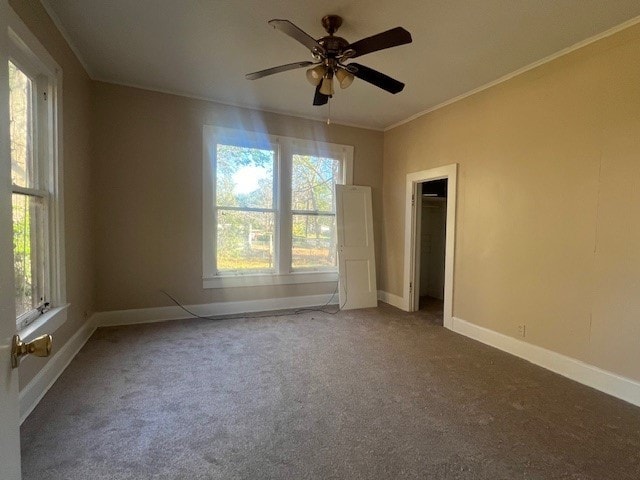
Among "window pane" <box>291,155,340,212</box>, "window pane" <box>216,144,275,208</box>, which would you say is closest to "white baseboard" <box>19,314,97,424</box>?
"window pane" <box>216,144,275,208</box>

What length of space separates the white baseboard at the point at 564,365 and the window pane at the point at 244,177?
295 cm

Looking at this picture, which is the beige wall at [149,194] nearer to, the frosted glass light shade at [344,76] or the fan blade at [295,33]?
the frosted glass light shade at [344,76]

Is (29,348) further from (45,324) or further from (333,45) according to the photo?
(333,45)

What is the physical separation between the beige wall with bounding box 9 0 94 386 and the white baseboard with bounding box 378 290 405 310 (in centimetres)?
378

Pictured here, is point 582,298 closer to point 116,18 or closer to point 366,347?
point 366,347

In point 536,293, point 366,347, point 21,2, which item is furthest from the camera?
point 366,347

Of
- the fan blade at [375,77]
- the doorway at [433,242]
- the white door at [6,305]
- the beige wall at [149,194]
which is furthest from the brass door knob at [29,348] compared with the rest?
the doorway at [433,242]

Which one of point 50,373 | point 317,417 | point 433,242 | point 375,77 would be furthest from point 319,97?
point 433,242

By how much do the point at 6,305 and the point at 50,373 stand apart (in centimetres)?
214

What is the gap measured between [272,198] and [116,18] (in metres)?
2.37

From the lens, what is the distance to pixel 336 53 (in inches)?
89.1

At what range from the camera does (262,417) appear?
76.9 inches

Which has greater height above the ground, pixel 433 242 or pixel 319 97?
pixel 319 97

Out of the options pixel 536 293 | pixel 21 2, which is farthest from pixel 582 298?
pixel 21 2
